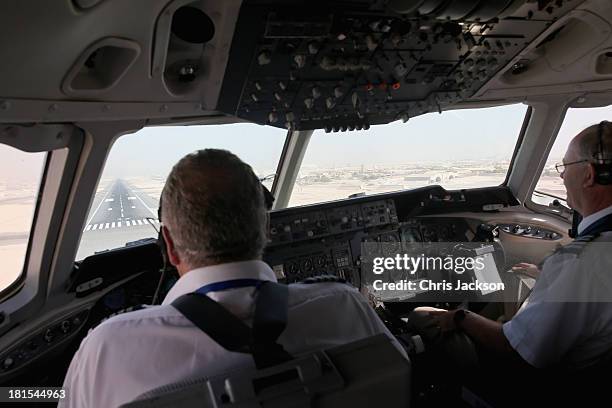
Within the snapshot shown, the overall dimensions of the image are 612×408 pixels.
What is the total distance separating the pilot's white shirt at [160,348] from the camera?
2.52 feet

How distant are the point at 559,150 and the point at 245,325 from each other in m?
4.47

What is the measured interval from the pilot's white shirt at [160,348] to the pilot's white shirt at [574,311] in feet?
3.15

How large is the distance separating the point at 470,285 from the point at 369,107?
180 centimetres

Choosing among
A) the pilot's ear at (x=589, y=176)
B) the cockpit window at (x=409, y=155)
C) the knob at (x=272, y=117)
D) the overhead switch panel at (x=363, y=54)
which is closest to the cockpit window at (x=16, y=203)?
the overhead switch panel at (x=363, y=54)

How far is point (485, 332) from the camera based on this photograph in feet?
5.63

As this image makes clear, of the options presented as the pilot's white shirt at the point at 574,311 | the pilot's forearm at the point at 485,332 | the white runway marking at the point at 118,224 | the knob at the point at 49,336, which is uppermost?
the white runway marking at the point at 118,224

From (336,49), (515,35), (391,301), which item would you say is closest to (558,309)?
(336,49)

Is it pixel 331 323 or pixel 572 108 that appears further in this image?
pixel 572 108

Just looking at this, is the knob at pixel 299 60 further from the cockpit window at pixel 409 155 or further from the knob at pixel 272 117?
A: the cockpit window at pixel 409 155

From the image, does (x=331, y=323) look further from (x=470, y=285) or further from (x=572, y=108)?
(x=572, y=108)

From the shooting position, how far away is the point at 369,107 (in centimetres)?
259

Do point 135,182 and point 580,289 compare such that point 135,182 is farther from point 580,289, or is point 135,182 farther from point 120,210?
point 580,289

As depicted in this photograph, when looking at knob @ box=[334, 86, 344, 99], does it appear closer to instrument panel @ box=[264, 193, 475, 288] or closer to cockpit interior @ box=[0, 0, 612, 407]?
cockpit interior @ box=[0, 0, 612, 407]

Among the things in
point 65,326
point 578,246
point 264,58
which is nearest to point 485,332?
point 578,246
